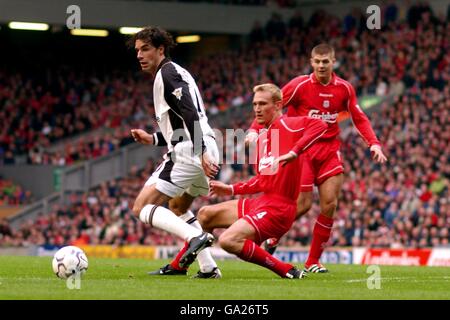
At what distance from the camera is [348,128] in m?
29.0

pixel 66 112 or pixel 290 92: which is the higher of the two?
pixel 290 92

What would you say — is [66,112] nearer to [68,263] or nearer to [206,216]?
[206,216]

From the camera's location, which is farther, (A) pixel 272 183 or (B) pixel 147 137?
(A) pixel 272 183

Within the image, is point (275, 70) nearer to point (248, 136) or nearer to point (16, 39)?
point (16, 39)

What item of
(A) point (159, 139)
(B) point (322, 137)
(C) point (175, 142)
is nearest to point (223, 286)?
(C) point (175, 142)

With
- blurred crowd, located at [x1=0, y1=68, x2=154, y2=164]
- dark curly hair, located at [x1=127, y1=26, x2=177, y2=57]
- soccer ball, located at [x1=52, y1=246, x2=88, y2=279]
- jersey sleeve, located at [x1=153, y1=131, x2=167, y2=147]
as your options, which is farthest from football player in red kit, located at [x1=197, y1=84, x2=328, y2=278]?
blurred crowd, located at [x1=0, y1=68, x2=154, y2=164]

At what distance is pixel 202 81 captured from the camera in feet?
124

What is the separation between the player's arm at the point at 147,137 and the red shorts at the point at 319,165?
7.41 ft

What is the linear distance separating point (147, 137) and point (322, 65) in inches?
113

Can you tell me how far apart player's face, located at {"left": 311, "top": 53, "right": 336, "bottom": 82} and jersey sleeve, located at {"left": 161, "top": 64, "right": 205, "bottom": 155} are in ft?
8.31

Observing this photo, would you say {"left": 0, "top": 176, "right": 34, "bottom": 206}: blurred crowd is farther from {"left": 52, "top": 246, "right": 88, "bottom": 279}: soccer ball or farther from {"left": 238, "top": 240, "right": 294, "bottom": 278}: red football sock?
{"left": 238, "top": 240, "right": 294, "bottom": 278}: red football sock

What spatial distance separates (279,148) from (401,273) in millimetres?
2833

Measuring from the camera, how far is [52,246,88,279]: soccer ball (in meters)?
10.6
